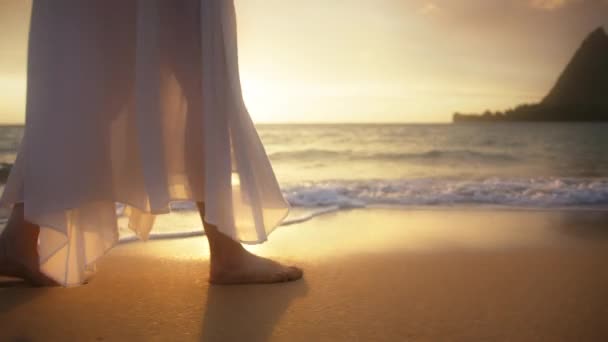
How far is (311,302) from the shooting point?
1639mm

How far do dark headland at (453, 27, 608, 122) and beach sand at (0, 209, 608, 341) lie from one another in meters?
49.8

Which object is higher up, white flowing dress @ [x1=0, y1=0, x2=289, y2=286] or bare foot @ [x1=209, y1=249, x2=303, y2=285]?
white flowing dress @ [x1=0, y1=0, x2=289, y2=286]

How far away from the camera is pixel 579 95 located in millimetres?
48469

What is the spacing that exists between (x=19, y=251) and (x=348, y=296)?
1315 mm

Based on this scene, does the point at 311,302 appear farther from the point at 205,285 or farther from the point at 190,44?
the point at 190,44

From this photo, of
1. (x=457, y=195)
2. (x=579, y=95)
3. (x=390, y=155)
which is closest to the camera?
(x=457, y=195)

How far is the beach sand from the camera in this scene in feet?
4.56

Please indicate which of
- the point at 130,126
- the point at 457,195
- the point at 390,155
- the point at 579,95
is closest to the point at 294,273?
the point at 130,126

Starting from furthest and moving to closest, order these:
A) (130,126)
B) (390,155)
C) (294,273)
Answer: (390,155) < (294,273) < (130,126)

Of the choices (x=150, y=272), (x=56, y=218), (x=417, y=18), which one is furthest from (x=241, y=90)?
(x=417, y=18)

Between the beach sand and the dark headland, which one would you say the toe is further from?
the dark headland

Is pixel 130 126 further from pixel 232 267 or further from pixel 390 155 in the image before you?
pixel 390 155

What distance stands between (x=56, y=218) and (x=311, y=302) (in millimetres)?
944

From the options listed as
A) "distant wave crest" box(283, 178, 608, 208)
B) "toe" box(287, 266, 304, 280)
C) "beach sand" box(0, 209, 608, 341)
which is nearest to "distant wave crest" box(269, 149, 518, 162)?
"distant wave crest" box(283, 178, 608, 208)
